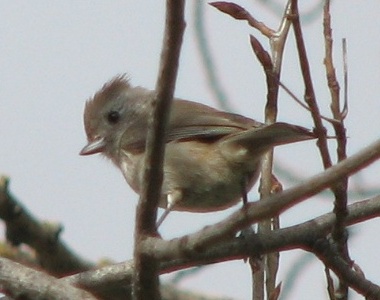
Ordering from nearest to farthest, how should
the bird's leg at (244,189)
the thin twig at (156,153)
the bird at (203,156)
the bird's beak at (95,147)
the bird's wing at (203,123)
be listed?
the thin twig at (156,153) → the bird's leg at (244,189) → the bird at (203,156) → the bird's wing at (203,123) → the bird's beak at (95,147)

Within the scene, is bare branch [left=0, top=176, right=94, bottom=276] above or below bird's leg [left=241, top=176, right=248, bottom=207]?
below

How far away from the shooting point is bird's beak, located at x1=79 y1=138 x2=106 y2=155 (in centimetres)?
580

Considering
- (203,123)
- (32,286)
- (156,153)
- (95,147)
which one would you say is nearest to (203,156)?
(203,123)

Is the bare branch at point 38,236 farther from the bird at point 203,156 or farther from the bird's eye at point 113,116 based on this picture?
the bird's eye at point 113,116

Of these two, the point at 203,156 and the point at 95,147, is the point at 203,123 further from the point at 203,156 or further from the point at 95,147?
the point at 95,147

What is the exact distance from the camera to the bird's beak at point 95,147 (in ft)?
19.0

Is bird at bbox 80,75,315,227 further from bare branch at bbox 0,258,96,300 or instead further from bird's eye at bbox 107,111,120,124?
bare branch at bbox 0,258,96,300

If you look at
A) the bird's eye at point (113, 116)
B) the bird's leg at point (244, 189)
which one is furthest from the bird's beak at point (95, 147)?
the bird's leg at point (244, 189)

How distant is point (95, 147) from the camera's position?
19.1ft

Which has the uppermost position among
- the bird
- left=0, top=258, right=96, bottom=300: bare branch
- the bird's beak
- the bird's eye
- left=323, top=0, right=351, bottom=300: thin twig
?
the bird's eye

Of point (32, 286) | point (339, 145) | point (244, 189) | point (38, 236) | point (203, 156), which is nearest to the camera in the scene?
point (339, 145)

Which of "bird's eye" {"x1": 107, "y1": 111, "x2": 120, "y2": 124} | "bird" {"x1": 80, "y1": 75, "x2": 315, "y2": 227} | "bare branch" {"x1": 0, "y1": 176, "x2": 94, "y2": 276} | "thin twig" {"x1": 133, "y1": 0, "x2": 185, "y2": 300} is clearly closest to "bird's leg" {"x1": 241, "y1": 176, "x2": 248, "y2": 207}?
"bird" {"x1": 80, "y1": 75, "x2": 315, "y2": 227}

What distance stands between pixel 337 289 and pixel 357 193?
143 cm

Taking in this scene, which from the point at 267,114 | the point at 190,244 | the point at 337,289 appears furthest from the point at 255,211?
the point at 267,114
